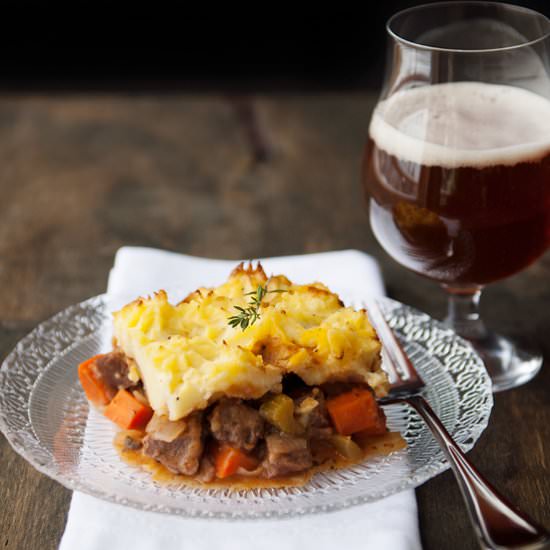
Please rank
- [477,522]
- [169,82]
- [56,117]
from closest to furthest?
[477,522] → [56,117] → [169,82]

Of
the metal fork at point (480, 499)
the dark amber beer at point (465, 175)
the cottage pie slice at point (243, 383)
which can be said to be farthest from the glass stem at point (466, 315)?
the cottage pie slice at point (243, 383)

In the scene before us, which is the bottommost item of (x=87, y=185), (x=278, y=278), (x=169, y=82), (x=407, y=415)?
(x=169, y=82)

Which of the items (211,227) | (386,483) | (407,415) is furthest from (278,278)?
(211,227)

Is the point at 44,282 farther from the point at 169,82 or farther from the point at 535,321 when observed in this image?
the point at 169,82

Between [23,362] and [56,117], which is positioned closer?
[23,362]

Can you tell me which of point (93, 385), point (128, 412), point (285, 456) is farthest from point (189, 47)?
point (285, 456)

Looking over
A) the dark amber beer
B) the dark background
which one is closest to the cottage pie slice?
the dark amber beer
